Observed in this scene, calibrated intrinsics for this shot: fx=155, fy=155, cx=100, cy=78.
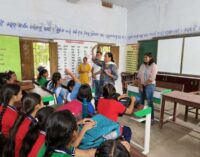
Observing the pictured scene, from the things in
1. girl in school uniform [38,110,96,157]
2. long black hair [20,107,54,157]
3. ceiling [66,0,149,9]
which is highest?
ceiling [66,0,149,9]

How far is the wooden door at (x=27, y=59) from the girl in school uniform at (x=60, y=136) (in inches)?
146

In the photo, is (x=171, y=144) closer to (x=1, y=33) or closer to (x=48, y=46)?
(x=48, y=46)

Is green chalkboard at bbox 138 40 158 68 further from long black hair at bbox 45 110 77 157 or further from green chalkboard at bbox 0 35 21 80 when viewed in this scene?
long black hair at bbox 45 110 77 157

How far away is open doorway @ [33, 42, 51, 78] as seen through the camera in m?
4.31

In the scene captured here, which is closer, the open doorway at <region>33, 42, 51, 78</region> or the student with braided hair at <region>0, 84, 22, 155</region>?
the student with braided hair at <region>0, 84, 22, 155</region>

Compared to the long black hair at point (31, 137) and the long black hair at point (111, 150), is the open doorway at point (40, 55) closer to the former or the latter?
the long black hair at point (31, 137)

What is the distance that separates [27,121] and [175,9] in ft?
17.3

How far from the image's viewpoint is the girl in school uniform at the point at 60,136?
0.81m

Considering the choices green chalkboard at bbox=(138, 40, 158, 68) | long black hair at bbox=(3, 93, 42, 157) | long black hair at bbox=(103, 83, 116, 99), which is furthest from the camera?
green chalkboard at bbox=(138, 40, 158, 68)

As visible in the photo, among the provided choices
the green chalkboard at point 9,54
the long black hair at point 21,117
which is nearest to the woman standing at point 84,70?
the green chalkboard at point 9,54

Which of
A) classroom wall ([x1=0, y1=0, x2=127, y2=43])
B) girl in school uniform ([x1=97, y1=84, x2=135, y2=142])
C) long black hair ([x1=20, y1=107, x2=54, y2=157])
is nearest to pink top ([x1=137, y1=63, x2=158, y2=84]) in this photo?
girl in school uniform ([x1=97, y1=84, x2=135, y2=142])

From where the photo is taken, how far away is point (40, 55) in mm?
4406

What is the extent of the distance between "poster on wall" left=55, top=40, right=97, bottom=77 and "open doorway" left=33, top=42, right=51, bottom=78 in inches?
13.7

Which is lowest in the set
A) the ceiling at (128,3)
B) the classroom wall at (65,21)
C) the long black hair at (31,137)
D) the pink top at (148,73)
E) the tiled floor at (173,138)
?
the tiled floor at (173,138)
